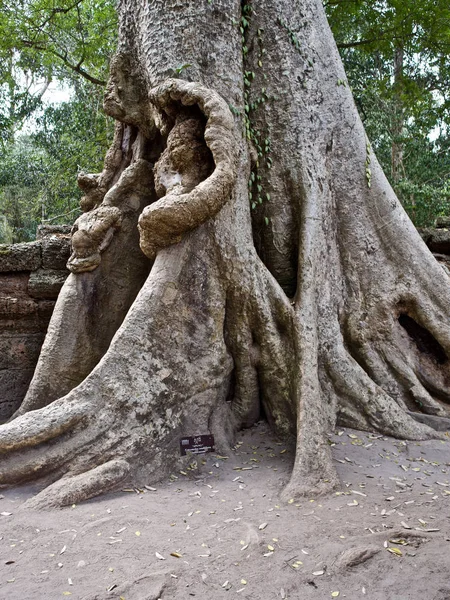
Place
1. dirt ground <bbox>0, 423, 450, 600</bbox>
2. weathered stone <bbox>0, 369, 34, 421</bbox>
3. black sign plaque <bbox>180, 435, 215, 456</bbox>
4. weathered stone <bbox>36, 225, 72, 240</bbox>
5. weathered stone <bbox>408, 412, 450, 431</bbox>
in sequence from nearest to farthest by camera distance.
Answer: dirt ground <bbox>0, 423, 450, 600</bbox>
black sign plaque <bbox>180, 435, 215, 456</bbox>
weathered stone <bbox>408, 412, 450, 431</bbox>
weathered stone <bbox>0, 369, 34, 421</bbox>
weathered stone <bbox>36, 225, 72, 240</bbox>

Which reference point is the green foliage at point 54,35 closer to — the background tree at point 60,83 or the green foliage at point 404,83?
the background tree at point 60,83

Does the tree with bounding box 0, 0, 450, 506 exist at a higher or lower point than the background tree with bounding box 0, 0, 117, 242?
lower

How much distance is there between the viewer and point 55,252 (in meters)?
4.16

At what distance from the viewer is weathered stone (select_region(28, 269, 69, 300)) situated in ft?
13.3

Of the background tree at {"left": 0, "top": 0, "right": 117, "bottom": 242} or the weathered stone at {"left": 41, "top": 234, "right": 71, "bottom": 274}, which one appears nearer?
the weathered stone at {"left": 41, "top": 234, "right": 71, "bottom": 274}

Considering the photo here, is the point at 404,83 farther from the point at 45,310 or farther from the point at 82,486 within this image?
the point at 82,486

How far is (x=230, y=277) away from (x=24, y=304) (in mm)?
1848

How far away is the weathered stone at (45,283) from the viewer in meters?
4.07

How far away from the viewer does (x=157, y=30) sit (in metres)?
3.51

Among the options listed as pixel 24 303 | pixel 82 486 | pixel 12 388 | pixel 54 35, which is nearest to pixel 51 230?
pixel 24 303

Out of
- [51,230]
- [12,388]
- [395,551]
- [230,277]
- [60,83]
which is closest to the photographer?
[395,551]

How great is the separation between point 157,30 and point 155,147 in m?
0.82

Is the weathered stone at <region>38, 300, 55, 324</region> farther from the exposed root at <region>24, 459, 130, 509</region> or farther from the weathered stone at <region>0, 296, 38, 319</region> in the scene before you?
the exposed root at <region>24, 459, 130, 509</region>

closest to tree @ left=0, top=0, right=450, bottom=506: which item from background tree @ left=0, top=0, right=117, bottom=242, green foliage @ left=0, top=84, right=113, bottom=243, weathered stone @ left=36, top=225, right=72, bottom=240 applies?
weathered stone @ left=36, top=225, right=72, bottom=240
